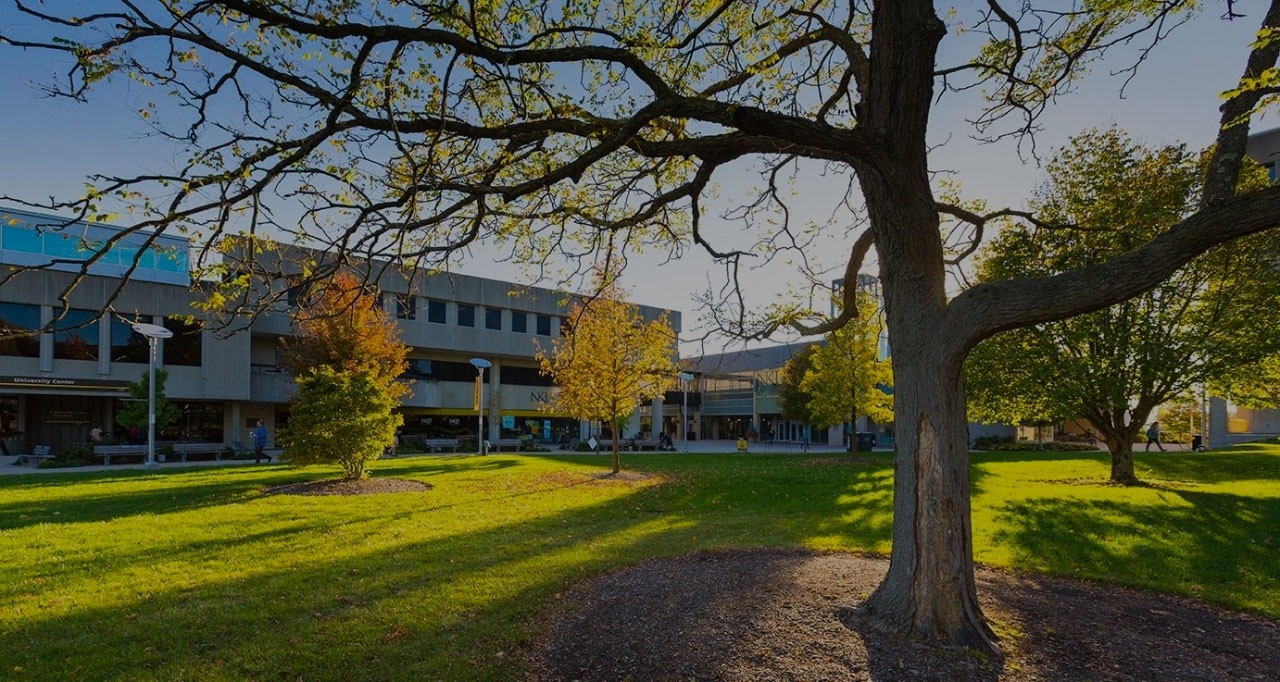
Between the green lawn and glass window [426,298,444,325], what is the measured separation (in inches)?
889

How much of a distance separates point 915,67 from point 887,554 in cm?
612

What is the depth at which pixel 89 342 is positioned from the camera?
28688 millimetres

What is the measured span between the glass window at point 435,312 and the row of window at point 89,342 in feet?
39.3

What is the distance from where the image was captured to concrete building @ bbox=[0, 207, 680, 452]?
91.3 feet

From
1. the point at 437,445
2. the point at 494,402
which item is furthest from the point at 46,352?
the point at 494,402

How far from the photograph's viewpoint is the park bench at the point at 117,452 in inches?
952

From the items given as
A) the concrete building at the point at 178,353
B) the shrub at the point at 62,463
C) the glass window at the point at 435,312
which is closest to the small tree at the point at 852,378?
the concrete building at the point at 178,353

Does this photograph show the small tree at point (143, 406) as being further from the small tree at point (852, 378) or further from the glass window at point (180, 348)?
the small tree at point (852, 378)

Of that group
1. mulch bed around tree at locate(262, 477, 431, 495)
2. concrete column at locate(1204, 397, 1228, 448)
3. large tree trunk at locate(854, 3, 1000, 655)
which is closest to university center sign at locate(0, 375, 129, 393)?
mulch bed around tree at locate(262, 477, 431, 495)

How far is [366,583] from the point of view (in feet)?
23.5

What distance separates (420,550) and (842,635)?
6.03 metres

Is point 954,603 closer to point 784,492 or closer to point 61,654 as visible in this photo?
point 61,654

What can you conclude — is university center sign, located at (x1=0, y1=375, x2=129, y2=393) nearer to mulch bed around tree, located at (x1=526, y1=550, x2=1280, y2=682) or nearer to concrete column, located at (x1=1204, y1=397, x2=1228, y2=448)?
mulch bed around tree, located at (x1=526, y1=550, x2=1280, y2=682)

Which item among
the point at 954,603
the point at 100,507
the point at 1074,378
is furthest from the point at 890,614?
the point at 100,507
